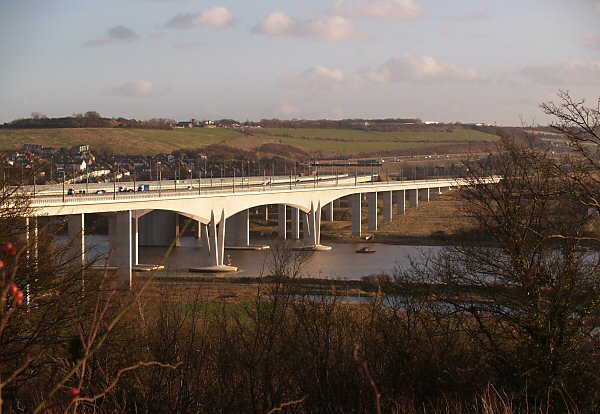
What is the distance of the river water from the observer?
47.3 meters

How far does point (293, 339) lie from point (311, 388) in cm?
270

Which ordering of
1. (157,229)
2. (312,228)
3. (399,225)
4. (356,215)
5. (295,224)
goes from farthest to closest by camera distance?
1. (399,225)
2. (295,224)
3. (356,215)
4. (157,229)
5. (312,228)

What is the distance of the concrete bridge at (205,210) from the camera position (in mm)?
44625

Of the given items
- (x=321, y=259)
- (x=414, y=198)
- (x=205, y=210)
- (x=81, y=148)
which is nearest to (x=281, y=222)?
(x=414, y=198)

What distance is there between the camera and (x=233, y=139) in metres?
132

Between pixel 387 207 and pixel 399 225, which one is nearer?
pixel 399 225

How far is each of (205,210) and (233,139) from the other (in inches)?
3105

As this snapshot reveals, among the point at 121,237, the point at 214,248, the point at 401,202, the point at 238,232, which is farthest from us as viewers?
the point at 401,202

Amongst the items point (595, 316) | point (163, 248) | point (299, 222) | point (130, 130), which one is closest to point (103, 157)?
point (130, 130)

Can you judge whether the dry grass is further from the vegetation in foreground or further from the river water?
the vegetation in foreground

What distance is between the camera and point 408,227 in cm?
7469

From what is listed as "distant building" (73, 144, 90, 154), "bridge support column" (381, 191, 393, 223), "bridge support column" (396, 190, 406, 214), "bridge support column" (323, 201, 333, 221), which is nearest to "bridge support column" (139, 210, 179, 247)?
"bridge support column" (323, 201, 333, 221)

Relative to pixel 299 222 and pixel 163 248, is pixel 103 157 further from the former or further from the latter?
pixel 163 248

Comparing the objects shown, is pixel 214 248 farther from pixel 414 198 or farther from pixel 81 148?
pixel 81 148
